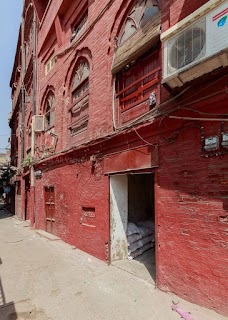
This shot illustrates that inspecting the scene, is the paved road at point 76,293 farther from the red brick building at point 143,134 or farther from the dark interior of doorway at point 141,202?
the dark interior of doorway at point 141,202

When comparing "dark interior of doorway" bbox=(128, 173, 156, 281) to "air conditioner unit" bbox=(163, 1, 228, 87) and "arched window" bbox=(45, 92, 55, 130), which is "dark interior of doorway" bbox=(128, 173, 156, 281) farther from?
"arched window" bbox=(45, 92, 55, 130)

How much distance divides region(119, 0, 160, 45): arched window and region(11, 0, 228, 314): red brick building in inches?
1.1

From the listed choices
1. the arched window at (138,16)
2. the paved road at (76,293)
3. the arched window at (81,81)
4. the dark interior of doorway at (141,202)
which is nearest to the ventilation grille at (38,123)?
the arched window at (81,81)

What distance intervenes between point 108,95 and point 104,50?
1362 mm

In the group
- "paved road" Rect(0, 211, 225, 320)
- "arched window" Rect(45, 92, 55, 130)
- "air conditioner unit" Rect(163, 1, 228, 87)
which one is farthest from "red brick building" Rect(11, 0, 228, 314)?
"paved road" Rect(0, 211, 225, 320)

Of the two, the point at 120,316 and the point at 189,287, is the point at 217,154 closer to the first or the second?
the point at 189,287

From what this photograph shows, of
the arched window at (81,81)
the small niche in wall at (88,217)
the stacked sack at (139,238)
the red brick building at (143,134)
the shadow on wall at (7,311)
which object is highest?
the arched window at (81,81)

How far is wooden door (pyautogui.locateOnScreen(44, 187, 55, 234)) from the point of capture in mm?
10648

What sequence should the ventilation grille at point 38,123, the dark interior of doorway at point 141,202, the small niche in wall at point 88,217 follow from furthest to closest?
1. the ventilation grille at point 38,123
2. the dark interior of doorway at point 141,202
3. the small niche in wall at point 88,217

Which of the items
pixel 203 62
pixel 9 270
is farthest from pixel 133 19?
pixel 9 270

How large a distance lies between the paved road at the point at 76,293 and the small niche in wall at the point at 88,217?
2.79ft

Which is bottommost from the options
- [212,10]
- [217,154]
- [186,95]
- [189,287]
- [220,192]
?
[189,287]

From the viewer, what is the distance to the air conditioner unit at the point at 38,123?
12.2m

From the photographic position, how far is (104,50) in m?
7.17
